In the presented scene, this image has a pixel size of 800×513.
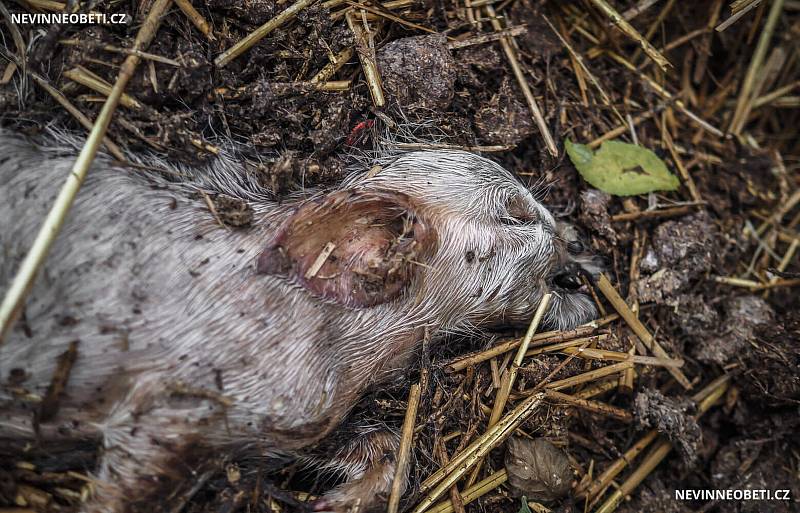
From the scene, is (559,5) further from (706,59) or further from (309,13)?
(309,13)

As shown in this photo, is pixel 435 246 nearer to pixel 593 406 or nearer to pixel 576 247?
pixel 576 247

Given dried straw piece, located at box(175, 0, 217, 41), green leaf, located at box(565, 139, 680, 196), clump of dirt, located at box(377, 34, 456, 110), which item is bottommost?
green leaf, located at box(565, 139, 680, 196)

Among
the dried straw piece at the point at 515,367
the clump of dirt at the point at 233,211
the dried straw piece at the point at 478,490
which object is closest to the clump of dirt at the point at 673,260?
the dried straw piece at the point at 515,367

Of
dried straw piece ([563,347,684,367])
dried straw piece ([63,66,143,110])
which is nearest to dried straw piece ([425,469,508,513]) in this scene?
dried straw piece ([563,347,684,367])

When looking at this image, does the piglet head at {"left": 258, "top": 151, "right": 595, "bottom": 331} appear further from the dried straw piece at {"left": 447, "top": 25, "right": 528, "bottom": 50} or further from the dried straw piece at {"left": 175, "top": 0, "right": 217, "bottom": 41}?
the dried straw piece at {"left": 175, "top": 0, "right": 217, "bottom": 41}

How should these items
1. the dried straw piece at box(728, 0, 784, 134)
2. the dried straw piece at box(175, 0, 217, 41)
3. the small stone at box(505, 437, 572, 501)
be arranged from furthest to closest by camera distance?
the dried straw piece at box(728, 0, 784, 134) < the small stone at box(505, 437, 572, 501) < the dried straw piece at box(175, 0, 217, 41)

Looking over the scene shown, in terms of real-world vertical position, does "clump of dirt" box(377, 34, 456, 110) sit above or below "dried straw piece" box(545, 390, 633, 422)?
above

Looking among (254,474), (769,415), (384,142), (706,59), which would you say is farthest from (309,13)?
(769,415)
